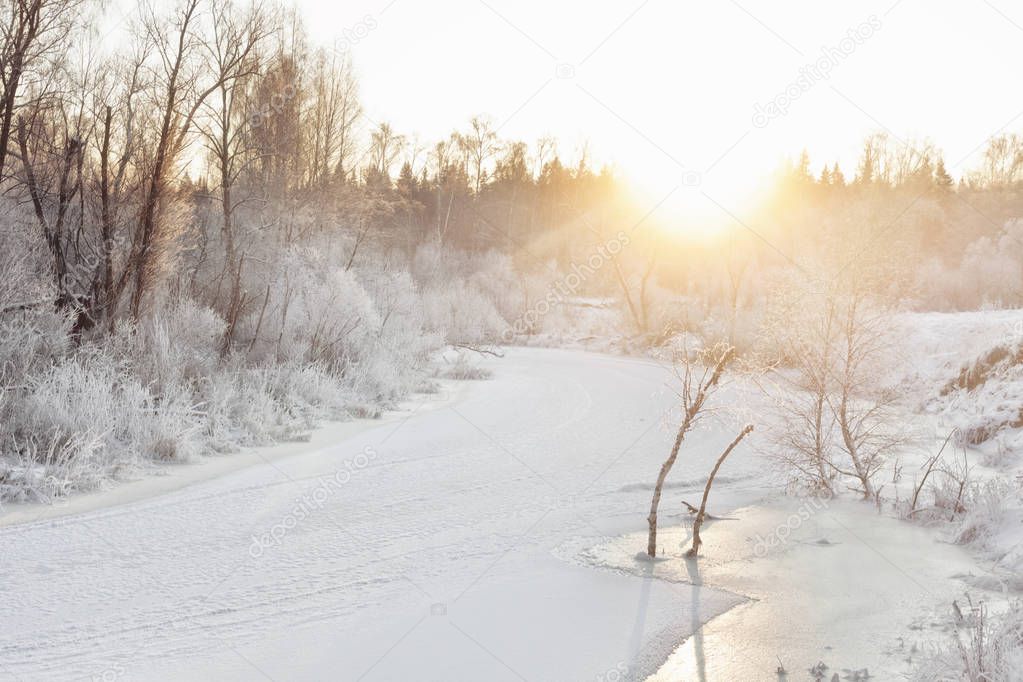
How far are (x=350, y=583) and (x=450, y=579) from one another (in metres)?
0.62

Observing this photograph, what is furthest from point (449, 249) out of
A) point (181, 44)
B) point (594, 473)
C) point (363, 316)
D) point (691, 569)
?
point (691, 569)

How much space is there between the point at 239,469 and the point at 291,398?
8.37 ft

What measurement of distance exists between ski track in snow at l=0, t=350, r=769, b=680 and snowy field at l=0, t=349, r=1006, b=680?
0.02 m

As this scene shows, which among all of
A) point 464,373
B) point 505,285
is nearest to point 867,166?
point 505,285

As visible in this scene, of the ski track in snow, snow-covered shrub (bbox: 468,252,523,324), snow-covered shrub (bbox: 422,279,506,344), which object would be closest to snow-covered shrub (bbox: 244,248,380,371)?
the ski track in snow

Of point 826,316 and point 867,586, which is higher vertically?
point 826,316

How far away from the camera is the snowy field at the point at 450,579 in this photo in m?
3.59

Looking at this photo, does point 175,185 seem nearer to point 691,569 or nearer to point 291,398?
point 291,398

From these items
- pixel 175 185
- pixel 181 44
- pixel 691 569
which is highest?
pixel 181 44

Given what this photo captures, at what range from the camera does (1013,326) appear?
1191 centimetres

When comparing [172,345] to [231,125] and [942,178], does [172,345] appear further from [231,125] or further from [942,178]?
[942,178]

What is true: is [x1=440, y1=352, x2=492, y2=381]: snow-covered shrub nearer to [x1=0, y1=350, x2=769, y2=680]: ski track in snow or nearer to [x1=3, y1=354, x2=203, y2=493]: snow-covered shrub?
[x1=0, y1=350, x2=769, y2=680]: ski track in snow

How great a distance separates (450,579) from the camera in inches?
179

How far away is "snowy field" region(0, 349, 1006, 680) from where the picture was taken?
3590mm
